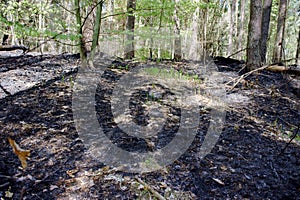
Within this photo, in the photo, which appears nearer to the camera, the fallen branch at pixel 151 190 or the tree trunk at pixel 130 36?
the fallen branch at pixel 151 190

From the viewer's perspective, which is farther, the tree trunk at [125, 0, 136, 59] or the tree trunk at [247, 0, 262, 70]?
the tree trunk at [125, 0, 136, 59]

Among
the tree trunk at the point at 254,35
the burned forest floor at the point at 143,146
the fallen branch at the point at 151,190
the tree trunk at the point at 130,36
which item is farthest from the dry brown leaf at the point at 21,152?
the tree trunk at the point at 130,36

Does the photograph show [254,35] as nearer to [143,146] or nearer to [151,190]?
[143,146]

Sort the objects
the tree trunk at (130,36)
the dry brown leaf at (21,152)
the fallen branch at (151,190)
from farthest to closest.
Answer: the tree trunk at (130,36), the fallen branch at (151,190), the dry brown leaf at (21,152)

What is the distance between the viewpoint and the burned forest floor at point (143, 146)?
1.87 meters

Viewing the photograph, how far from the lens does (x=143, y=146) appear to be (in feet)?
7.88

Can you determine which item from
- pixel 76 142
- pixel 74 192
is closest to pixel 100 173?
pixel 74 192


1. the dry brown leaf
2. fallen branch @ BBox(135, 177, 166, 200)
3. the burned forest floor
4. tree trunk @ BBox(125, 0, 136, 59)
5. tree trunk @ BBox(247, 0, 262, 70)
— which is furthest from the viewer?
tree trunk @ BBox(125, 0, 136, 59)

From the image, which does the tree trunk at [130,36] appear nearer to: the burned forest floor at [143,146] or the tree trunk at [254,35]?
the burned forest floor at [143,146]

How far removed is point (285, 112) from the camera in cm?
339

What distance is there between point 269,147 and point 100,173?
1.74 meters

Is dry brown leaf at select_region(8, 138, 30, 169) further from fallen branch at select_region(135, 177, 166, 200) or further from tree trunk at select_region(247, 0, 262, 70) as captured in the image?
tree trunk at select_region(247, 0, 262, 70)

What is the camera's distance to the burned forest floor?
6.14 feet

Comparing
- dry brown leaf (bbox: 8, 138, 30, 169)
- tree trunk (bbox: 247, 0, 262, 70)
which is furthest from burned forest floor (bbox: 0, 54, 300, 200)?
tree trunk (bbox: 247, 0, 262, 70)
